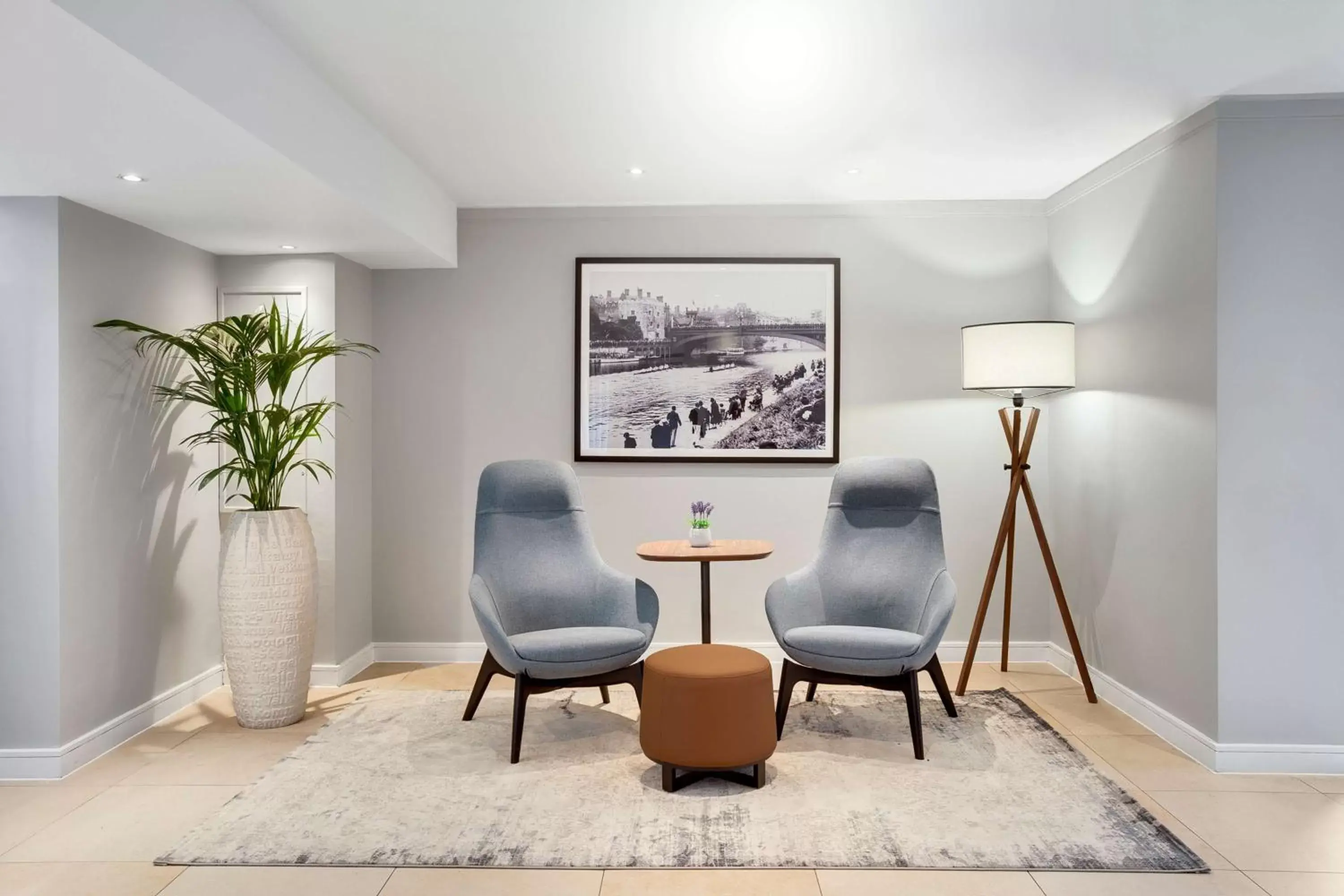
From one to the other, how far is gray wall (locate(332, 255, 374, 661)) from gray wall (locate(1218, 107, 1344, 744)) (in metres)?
4.02

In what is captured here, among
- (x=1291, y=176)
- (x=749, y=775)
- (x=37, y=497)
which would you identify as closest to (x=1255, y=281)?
(x=1291, y=176)

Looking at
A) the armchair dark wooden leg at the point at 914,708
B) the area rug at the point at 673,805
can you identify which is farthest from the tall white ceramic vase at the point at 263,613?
the armchair dark wooden leg at the point at 914,708

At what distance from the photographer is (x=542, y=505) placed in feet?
13.5

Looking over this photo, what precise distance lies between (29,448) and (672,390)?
2974mm

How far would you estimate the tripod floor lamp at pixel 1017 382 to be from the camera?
4.20 metres

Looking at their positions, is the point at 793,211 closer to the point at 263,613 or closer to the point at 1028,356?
the point at 1028,356

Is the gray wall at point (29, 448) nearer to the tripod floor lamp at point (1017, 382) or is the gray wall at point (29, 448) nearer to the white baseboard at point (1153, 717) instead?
the tripod floor lamp at point (1017, 382)

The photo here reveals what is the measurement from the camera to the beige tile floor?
2459 millimetres

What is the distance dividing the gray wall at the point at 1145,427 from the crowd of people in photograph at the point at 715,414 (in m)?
1.40

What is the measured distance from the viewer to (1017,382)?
13.8 feet

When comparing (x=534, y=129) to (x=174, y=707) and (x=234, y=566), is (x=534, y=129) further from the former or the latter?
(x=174, y=707)

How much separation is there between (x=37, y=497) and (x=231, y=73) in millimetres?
1883

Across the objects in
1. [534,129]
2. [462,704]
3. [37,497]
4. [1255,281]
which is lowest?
[462,704]

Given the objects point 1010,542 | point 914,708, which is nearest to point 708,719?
point 914,708
